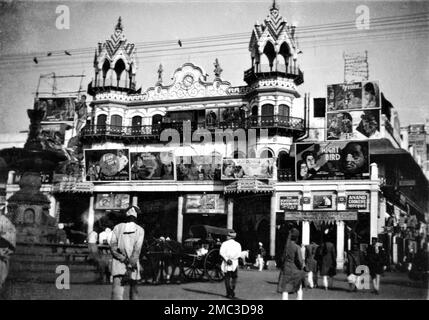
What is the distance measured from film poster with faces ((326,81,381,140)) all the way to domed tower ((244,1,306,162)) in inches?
106

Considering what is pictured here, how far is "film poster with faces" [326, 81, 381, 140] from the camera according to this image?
21.4 m

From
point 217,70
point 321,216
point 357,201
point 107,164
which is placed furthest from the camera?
point 217,70

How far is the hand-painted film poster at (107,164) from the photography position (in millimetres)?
23359

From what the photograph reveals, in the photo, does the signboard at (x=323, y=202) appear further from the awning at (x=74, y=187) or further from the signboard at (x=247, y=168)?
the awning at (x=74, y=187)

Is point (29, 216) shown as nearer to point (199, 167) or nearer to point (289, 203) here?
point (199, 167)

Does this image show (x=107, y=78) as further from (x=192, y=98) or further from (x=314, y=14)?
(x=314, y=14)

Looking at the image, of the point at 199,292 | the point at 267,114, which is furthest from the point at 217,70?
the point at 199,292

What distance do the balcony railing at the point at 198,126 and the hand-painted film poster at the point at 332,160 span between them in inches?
117

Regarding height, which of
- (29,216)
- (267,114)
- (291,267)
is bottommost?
(291,267)

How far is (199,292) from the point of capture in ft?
42.9

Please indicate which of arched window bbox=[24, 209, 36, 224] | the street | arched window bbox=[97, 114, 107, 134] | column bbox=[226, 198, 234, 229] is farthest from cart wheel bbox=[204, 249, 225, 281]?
arched window bbox=[97, 114, 107, 134]

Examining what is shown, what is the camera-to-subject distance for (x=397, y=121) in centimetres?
2381

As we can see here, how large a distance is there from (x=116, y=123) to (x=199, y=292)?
16.1 metres
